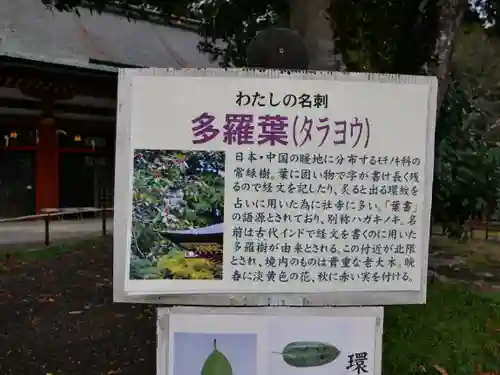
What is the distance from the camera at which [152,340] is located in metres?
4.72

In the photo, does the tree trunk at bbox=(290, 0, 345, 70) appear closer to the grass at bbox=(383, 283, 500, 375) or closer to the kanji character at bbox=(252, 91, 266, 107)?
the kanji character at bbox=(252, 91, 266, 107)

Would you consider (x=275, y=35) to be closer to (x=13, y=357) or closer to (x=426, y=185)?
(x=426, y=185)

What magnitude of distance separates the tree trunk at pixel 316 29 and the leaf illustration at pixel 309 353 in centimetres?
153

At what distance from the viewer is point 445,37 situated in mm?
3725

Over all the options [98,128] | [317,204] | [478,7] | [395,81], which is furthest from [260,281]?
[98,128]

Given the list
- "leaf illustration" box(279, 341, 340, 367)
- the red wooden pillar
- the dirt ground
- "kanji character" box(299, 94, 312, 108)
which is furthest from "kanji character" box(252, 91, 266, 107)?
the red wooden pillar

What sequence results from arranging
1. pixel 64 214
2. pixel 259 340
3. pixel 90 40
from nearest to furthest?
pixel 259 340, pixel 64 214, pixel 90 40

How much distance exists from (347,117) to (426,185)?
0.32 metres

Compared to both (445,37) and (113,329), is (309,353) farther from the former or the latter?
(113,329)

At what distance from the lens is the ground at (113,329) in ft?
13.7

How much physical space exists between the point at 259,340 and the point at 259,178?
507 mm

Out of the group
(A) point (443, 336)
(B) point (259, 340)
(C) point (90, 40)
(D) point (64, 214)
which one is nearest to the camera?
(B) point (259, 340)

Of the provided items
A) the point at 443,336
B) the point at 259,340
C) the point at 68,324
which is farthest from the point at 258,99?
the point at 68,324

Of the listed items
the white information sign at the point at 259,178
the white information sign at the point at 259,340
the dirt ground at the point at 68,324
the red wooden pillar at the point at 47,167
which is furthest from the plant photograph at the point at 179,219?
the red wooden pillar at the point at 47,167
